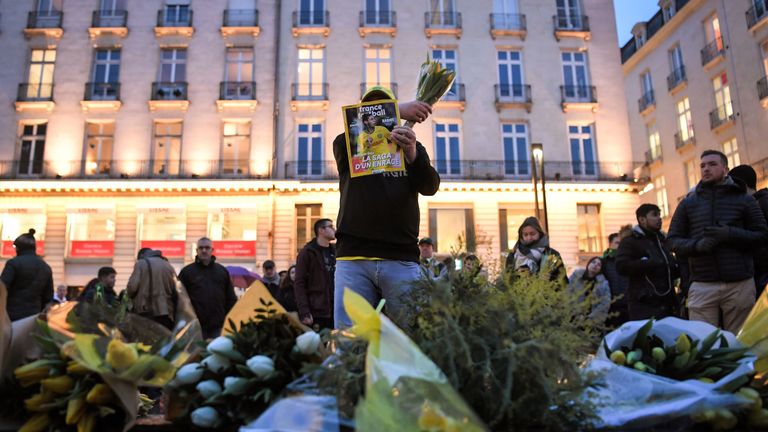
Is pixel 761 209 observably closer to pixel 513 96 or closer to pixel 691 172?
pixel 513 96

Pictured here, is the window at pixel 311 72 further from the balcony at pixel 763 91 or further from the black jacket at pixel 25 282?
the balcony at pixel 763 91

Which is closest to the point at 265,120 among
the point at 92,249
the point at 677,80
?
the point at 92,249

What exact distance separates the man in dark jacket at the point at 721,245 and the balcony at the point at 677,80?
92.1 ft

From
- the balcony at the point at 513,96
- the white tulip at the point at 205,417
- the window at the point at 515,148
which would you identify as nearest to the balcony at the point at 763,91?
the balcony at the point at 513,96

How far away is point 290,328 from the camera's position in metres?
1.68

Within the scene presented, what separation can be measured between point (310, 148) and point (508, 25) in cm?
1098

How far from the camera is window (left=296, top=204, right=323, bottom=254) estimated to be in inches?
899

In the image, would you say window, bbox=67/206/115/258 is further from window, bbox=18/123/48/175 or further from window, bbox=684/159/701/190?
window, bbox=684/159/701/190

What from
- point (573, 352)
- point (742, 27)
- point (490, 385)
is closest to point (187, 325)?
point (490, 385)

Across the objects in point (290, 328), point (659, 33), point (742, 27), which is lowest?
point (290, 328)

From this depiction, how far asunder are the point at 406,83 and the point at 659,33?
16691 mm

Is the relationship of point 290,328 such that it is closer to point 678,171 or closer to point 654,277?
point 654,277

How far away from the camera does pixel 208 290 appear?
7012 mm

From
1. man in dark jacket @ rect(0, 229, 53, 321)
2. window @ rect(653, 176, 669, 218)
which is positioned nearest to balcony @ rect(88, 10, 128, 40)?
man in dark jacket @ rect(0, 229, 53, 321)
